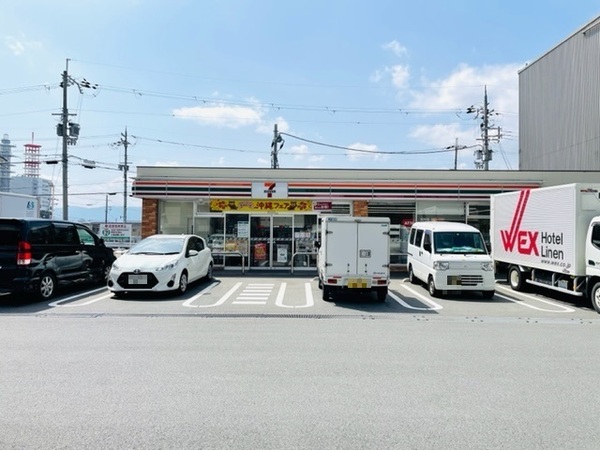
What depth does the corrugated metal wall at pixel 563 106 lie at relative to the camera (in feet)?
82.6

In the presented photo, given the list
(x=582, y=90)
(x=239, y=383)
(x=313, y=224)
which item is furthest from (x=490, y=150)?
(x=239, y=383)

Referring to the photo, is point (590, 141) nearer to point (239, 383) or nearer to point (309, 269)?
point (309, 269)

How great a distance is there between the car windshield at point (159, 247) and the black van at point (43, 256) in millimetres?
1544

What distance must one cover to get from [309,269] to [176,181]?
661 centimetres

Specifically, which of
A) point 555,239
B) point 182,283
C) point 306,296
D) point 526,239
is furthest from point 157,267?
point 526,239

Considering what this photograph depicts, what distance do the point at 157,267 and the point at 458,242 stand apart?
8464 mm

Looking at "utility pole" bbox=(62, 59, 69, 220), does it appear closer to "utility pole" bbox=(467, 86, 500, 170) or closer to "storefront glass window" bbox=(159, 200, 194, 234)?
"storefront glass window" bbox=(159, 200, 194, 234)

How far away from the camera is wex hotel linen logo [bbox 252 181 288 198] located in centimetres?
1816

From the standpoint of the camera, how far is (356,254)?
1102 centimetres

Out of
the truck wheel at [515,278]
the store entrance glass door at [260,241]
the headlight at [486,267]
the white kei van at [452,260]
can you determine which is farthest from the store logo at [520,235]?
the store entrance glass door at [260,241]

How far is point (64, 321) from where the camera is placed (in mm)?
8453

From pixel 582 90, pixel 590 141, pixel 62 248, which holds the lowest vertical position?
pixel 62 248

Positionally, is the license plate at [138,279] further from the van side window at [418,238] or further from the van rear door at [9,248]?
the van side window at [418,238]

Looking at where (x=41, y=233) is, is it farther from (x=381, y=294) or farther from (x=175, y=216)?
(x=381, y=294)
